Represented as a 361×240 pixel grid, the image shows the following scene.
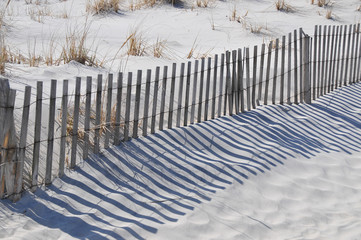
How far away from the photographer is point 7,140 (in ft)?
13.9

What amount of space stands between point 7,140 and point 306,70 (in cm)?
424

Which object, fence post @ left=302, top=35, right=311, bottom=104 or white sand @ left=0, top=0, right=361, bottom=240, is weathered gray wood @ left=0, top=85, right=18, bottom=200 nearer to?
white sand @ left=0, top=0, right=361, bottom=240

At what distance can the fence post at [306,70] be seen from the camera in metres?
7.27

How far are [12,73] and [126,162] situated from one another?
2058 mm

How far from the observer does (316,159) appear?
5664mm

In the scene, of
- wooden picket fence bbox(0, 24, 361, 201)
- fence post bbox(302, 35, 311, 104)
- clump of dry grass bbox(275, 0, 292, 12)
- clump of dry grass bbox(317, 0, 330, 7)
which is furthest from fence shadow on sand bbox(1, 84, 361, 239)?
clump of dry grass bbox(317, 0, 330, 7)

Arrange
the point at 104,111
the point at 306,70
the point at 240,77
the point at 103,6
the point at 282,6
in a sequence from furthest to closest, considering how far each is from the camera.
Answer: the point at 282,6
the point at 103,6
the point at 306,70
the point at 240,77
the point at 104,111

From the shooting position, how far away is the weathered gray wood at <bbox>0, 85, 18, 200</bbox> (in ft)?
13.8

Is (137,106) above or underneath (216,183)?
above

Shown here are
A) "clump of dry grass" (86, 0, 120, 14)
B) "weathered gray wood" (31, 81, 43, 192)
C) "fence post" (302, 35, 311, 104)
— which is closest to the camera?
"weathered gray wood" (31, 81, 43, 192)

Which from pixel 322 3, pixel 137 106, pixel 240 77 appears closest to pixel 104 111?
pixel 137 106

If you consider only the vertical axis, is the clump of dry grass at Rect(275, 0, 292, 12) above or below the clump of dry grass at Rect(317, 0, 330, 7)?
below

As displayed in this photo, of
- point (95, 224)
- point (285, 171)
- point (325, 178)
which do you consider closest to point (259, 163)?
point (285, 171)

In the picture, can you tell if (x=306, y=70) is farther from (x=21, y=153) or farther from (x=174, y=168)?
(x=21, y=153)
